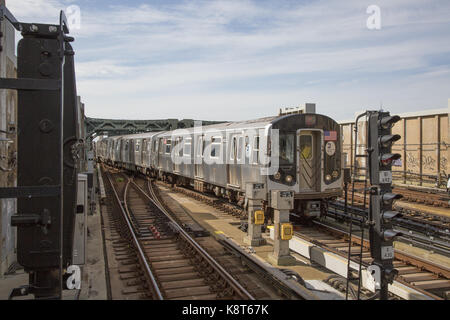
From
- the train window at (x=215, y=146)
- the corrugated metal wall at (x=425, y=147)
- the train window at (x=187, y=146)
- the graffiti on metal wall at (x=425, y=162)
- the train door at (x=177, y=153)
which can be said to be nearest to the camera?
the train window at (x=215, y=146)

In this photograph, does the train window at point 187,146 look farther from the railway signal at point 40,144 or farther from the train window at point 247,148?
the railway signal at point 40,144

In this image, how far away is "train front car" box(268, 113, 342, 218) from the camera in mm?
10289

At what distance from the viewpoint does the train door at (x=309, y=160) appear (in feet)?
35.1

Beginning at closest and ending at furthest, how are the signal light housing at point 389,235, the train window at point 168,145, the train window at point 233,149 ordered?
1. the signal light housing at point 389,235
2. the train window at point 233,149
3. the train window at point 168,145

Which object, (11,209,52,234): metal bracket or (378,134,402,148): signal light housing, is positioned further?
(378,134,402,148): signal light housing

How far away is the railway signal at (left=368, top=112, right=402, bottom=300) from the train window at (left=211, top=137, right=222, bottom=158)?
906cm

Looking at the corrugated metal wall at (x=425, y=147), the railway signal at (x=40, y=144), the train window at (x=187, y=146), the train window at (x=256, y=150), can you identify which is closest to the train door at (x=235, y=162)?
the train window at (x=256, y=150)

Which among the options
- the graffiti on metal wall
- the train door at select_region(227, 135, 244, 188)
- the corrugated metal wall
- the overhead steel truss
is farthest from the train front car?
the overhead steel truss

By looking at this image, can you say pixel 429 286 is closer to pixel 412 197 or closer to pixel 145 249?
pixel 145 249

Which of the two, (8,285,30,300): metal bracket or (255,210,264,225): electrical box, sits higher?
(8,285,30,300): metal bracket

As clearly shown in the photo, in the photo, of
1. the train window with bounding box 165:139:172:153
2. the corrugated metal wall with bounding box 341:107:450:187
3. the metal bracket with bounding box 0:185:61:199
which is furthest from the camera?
the train window with bounding box 165:139:172:153

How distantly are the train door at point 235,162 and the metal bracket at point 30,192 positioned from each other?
870cm

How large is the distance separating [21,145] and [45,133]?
0.21 metres

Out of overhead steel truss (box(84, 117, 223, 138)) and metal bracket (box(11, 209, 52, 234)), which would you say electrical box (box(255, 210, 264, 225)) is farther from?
overhead steel truss (box(84, 117, 223, 138))
